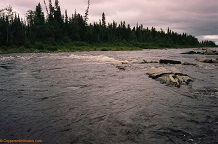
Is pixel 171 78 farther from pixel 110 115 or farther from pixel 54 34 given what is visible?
pixel 54 34

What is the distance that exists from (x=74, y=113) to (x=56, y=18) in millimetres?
110748

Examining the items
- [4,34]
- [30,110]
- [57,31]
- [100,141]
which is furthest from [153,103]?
[57,31]

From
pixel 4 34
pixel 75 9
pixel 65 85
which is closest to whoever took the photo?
pixel 65 85

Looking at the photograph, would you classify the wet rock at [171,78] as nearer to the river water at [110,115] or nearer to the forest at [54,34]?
the river water at [110,115]

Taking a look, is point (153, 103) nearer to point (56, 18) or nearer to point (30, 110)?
point (30, 110)

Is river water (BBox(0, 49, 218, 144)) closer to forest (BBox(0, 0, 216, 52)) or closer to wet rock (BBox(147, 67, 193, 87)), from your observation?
wet rock (BBox(147, 67, 193, 87))

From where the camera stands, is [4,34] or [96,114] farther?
[4,34]

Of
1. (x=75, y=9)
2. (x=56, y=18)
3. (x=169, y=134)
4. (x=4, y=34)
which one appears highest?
(x=75, y=9)

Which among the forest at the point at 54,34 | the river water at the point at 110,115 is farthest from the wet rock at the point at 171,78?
the forest at the point at 54,34

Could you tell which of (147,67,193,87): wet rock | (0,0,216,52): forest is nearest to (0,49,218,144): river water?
(147,67,193,87): wet rock

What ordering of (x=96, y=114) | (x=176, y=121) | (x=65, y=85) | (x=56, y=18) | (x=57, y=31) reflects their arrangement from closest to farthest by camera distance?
1. (x=176, y=121)
2. (x=96, y=114)
3. (x=65, y=85)
4. (x=57, y=31)
5. (x=56, y=18)

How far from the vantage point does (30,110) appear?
861cm

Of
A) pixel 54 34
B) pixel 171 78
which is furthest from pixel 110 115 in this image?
pixel 54 34

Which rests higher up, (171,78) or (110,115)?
(171,78)
